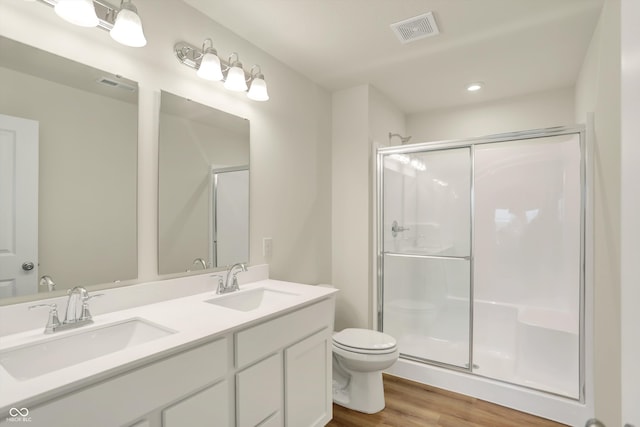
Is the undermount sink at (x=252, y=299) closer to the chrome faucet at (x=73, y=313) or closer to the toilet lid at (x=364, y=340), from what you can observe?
the chrome faucet at (x=73, y=313)

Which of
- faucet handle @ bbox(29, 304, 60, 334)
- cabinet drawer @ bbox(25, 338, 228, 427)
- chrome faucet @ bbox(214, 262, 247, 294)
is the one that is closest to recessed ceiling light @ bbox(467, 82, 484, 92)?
chrome faucet @ bbox(214, 262, 247, 294)

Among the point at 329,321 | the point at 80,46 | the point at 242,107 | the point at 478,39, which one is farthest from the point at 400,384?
the point at 80,46

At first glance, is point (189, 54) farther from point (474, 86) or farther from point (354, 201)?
point (474, 86)

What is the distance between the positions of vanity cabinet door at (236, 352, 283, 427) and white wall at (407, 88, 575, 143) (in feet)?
10.00

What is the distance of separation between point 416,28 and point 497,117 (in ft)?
5.83

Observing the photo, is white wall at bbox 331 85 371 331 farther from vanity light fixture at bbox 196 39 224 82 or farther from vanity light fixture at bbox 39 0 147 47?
vanity light fixture at bbox 39 0 147 47

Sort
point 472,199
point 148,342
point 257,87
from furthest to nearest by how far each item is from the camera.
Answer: point 472,199, point 257,87, point 148,342

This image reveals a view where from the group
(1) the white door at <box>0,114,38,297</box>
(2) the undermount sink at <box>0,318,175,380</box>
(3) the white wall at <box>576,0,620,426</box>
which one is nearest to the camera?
(2) the undermount sink at <box>0,318,175,380</box>

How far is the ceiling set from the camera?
1771mm

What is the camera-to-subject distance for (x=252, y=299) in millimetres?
1872

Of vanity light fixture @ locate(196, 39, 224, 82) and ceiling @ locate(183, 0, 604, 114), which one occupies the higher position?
ceiling @ locate(183, 0, 604, 114)

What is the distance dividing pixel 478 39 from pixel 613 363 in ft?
6.52

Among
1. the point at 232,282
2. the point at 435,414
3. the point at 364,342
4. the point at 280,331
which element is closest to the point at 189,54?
the point at 232,282

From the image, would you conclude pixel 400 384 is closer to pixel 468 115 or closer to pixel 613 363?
pixel 613 363
